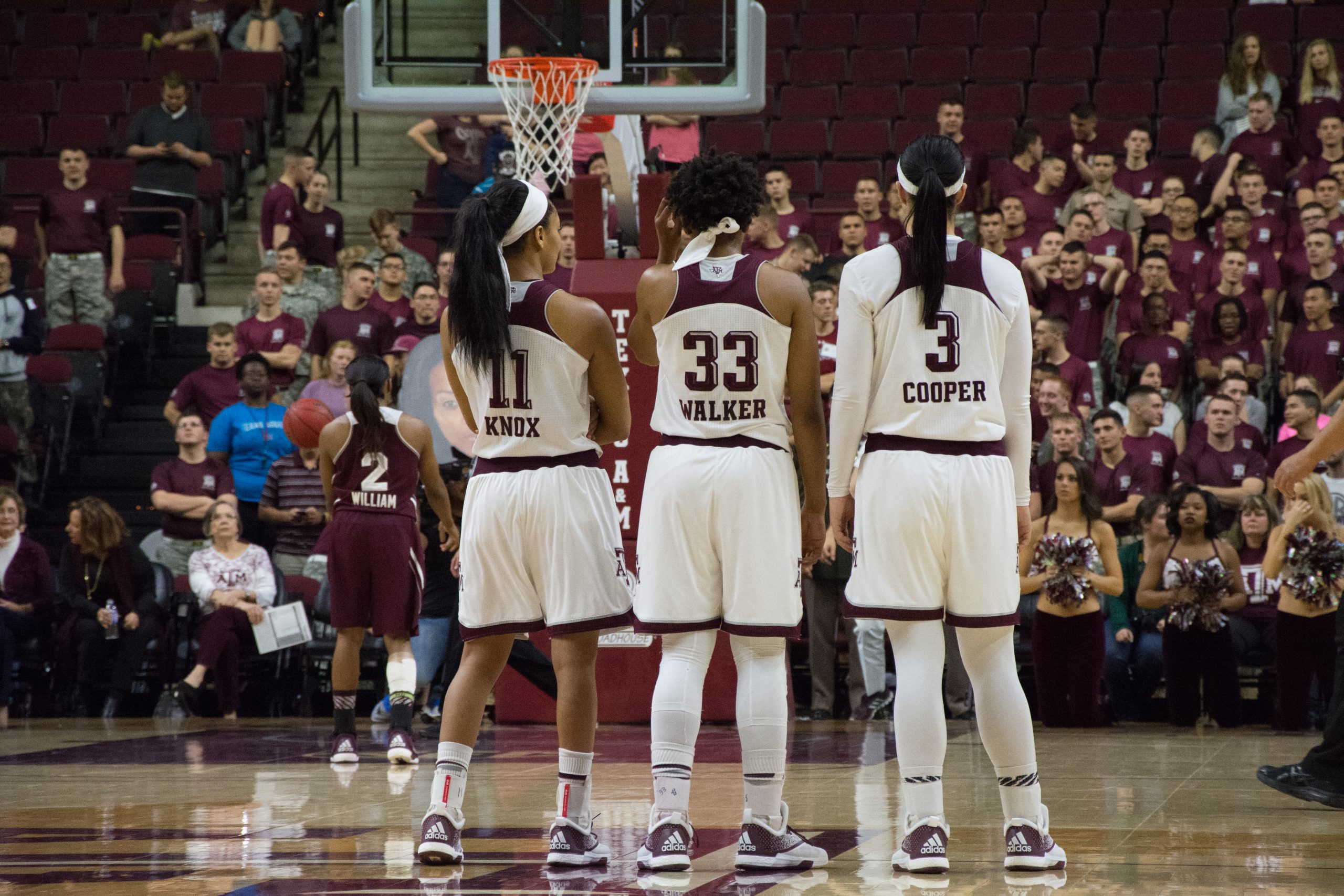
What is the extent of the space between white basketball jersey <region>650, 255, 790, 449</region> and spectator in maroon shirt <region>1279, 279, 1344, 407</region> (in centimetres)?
787

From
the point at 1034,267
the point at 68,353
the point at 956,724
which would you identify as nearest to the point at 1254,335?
the point at 1034,267

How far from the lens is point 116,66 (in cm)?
1658

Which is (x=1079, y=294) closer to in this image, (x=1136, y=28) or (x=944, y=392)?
(x=1136, y=28)

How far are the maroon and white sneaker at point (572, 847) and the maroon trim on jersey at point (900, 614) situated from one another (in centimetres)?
100

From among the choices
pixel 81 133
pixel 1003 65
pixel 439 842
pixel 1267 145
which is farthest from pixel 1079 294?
pixel 81 133

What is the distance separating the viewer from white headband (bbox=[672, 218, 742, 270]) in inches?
187

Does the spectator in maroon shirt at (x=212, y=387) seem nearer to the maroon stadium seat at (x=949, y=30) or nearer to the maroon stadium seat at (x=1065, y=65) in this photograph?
the maroon stadium seat at (x=949, y=30)

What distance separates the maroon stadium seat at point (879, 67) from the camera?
16.3 m

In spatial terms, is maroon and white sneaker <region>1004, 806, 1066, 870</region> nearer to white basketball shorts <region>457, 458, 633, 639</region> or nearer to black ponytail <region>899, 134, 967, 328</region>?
white basketball shorts <region>457, 458, 633, 639</region>

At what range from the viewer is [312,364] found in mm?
12055

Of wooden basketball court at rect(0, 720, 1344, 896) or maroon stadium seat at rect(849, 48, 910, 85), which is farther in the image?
maroon stadium seat at rect(849, 48, 910, 85)

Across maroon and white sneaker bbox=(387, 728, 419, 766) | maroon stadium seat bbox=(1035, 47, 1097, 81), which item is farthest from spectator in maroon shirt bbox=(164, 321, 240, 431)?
maroon stadium seat bbox=(1035, 47, 1097, 81)

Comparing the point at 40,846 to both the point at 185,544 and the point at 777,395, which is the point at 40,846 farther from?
the point at 185,544

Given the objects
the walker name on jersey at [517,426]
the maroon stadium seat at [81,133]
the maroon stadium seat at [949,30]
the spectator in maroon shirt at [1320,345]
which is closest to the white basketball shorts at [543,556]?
the walker name on jersey at [517,426]
